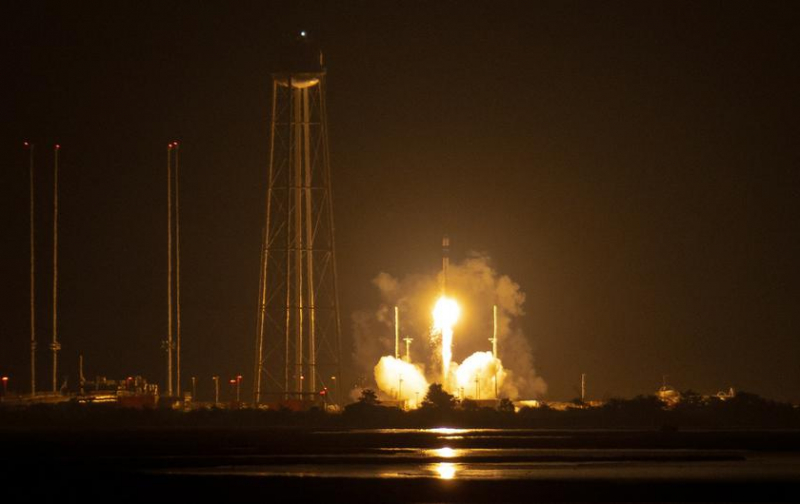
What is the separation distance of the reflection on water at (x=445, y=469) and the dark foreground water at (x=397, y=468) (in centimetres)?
4

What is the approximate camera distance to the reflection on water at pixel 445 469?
213ft

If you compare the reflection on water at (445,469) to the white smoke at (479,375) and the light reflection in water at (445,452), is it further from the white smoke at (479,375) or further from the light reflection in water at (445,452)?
the white smoke at (479,375)

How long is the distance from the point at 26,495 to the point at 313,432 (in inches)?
1968

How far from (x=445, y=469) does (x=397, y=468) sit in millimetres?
2067

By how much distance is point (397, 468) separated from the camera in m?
69.7

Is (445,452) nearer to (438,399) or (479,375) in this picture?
(438,399)

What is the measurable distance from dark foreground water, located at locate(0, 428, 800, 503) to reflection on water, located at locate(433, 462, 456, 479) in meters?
0.04

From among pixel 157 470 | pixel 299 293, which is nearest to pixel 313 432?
pixel 299 293

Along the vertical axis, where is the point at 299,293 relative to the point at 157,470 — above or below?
above

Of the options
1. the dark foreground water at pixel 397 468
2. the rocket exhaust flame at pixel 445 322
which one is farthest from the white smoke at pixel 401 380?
the dark foreground water at pixel 397 468

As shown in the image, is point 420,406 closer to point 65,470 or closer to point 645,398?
point 645,398

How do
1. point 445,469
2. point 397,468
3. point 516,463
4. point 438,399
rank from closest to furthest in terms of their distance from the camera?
point 445,469
point 397,468
point 516,463
point 438,399

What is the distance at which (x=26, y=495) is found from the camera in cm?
5762

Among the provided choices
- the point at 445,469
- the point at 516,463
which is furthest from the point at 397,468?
the point at 516,463
